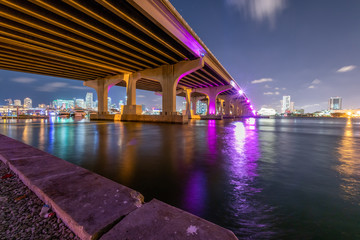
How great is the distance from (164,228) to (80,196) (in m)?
1.25

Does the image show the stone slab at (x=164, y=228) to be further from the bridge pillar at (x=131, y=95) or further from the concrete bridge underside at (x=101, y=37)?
the bridge pillar at (x=131, y=95)

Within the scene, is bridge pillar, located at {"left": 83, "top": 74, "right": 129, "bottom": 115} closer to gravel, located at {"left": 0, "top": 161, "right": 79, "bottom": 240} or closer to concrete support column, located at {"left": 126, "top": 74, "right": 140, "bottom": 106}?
concrete support column, located at {"left": 126, "top": 74, "right": 140, "bottom": 106}

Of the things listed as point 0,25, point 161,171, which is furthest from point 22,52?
point 161,171

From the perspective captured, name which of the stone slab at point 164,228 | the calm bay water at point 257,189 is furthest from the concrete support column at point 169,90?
the stone slab at point 164,228

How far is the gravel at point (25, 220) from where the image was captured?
1.51 meters

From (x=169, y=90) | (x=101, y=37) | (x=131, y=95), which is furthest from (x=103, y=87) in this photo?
(x=101, y=37)

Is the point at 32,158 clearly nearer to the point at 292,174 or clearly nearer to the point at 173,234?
the point at 173,234

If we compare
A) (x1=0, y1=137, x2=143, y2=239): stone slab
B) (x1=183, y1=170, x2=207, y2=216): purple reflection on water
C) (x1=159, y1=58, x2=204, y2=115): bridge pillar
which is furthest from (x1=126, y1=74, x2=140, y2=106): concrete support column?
(x1=183, y1=170, x2=207, y2=216): purple reflection on water

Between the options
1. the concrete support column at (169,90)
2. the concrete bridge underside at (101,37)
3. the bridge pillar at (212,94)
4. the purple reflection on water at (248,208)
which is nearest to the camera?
the purple reflection on water at (248,208)

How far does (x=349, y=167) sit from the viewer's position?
4.40 m

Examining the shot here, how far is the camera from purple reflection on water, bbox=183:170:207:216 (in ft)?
7.68

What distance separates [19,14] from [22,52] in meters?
10.9

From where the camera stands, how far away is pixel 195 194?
278 cm

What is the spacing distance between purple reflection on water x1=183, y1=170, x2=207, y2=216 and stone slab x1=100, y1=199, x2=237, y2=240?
0.78m
